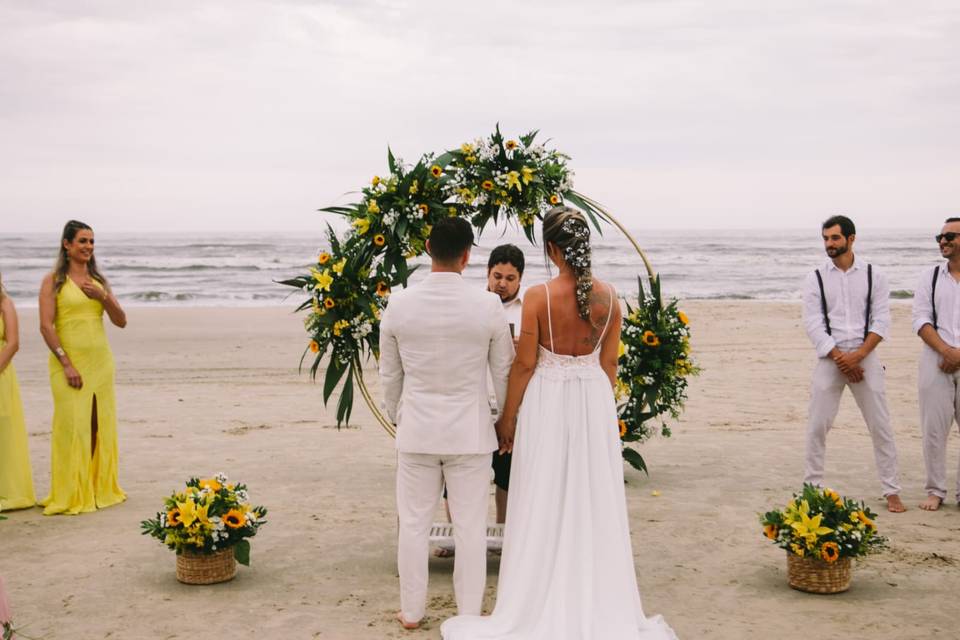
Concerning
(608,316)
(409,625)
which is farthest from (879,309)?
(409,625)

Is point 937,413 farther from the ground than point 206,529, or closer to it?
farther from the ground

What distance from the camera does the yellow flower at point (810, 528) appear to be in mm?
5641

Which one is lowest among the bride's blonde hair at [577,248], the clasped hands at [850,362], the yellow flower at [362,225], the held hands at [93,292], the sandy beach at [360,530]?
the sandy beach at [360,530]

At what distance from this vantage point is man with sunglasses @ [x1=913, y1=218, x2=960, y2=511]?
7691 millimetres

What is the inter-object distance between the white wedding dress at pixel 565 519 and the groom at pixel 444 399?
0.20 metres

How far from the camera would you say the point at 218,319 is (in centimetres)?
2355

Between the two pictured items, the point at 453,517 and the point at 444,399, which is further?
the point at 453,517

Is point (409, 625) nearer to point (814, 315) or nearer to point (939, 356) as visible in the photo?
point (814, 315)

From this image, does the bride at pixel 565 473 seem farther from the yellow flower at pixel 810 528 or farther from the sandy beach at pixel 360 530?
the yellow flower at pixel 810 528

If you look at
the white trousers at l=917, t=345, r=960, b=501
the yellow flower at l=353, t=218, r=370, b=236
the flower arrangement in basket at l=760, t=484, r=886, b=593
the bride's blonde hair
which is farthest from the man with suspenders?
the yellow flower at l=353, t=218, r=370, b=236

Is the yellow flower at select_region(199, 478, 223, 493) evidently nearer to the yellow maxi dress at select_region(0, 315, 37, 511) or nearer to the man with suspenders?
the yellow maxi dress at select_region(0, 315, 37, 511)

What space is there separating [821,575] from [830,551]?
0.23 metres

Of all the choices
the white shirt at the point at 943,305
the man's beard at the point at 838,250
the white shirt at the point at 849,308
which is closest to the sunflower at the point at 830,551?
the white shirt at the point at 849,308

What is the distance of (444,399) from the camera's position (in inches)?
200
